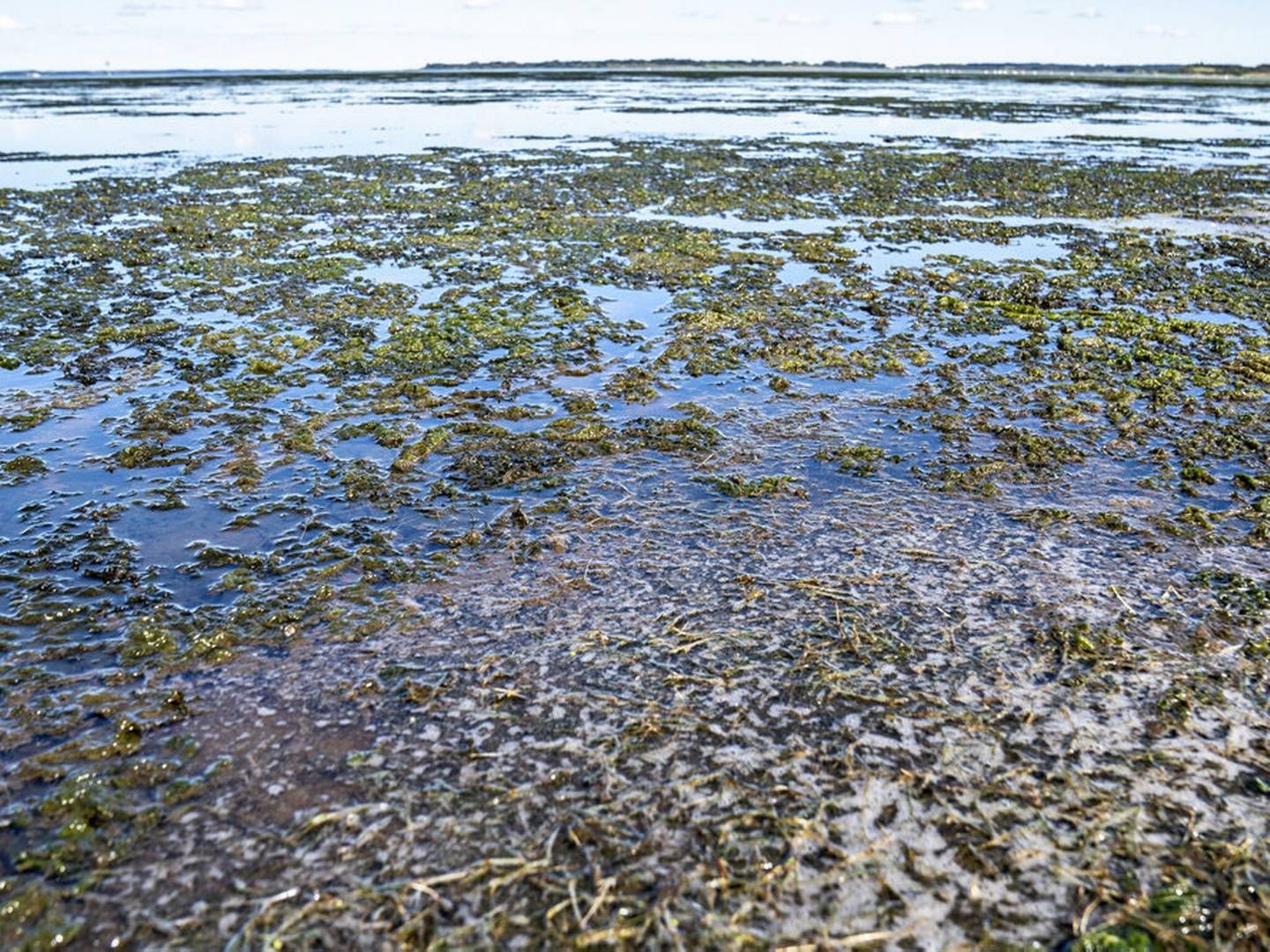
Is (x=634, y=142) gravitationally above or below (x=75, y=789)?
above

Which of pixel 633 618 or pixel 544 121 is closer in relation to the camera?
pixel 633 618

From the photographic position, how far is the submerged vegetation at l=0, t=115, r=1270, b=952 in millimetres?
4566

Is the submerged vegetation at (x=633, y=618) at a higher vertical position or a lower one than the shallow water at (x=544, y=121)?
lower

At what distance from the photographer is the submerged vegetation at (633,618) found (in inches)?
180

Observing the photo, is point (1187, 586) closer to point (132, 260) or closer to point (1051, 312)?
point (1051, 312)

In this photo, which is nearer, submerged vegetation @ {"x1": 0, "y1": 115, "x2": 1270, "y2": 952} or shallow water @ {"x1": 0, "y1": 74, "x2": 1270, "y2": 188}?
submerged vegetation @ {"x1": 0, "y1": 115, "x2": 1270, "y2": 952}

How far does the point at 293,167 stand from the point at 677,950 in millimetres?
33646

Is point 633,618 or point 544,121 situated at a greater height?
point 544,121

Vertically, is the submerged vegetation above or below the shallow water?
below

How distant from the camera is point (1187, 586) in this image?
7.24 m

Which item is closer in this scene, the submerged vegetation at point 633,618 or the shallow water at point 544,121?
the submerged vegetation at point 633,618

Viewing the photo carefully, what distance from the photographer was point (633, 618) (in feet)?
22.5

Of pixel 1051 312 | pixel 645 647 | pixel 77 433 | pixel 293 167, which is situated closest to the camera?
pixel 645 647

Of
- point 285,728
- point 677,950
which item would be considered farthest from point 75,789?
point 677,950
